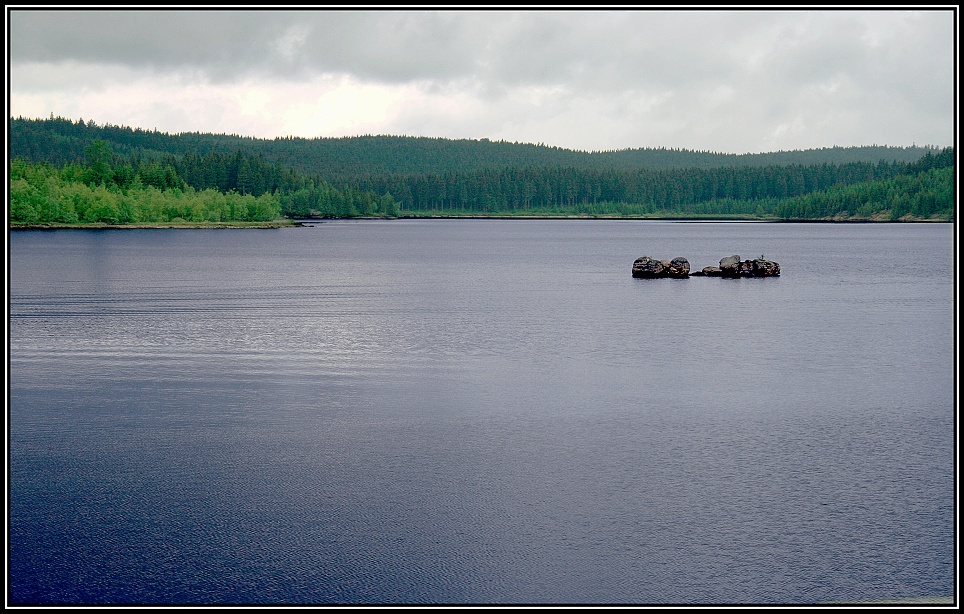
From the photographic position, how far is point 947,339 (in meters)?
33.1

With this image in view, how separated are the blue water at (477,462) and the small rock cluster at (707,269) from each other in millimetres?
25956

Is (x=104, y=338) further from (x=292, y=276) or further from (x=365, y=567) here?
(x=292, y=276)

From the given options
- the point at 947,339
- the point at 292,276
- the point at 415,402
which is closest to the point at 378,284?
the point at 292,276

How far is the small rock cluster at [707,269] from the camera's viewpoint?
206ft

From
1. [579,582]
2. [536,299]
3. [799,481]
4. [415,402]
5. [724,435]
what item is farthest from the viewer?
[536,299]

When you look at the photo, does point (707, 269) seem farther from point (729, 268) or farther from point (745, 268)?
point (745, 268)

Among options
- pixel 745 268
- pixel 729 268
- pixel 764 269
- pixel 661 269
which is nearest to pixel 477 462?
pixel 661 269

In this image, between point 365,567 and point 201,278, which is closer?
point 365,567

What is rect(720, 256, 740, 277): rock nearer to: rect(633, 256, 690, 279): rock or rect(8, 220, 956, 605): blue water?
rect(633, 256, 690, 279): rock

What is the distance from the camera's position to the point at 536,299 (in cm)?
4844

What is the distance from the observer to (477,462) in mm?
15680

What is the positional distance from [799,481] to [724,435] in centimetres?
313

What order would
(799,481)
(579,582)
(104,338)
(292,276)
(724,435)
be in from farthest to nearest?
(292,276), (104,338), (724,435), (799,481), (579,582)

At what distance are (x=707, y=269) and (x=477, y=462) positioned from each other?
50132 millimetres
